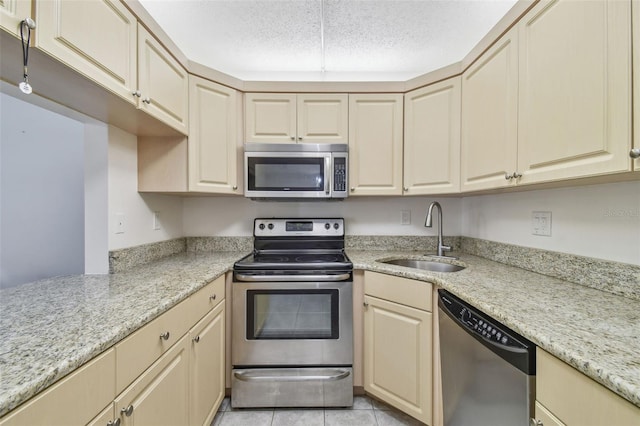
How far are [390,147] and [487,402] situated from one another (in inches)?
59.3

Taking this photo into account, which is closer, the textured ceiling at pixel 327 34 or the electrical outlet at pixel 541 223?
the electrical outlet at pixel 541 223

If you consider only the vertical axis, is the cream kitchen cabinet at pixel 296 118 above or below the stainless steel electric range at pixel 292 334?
above

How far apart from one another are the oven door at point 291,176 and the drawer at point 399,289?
0.66m

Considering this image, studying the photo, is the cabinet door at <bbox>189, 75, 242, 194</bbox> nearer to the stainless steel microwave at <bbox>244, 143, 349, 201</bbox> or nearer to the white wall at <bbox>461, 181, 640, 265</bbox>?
the stainless steel microwave at <bbox>244, 143, 349, 201</bbox>

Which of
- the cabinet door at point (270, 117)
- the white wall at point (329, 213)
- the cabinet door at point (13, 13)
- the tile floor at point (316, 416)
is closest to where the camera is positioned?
the cabinet door at point (13, 13)

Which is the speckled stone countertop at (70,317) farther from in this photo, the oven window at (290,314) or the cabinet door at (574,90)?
the cabinet door at (574,90)

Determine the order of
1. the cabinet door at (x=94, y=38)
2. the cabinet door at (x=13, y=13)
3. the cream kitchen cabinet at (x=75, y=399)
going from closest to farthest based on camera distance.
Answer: the cream kitchen cabinet at (x=75, y=399), the cabinet door at (x=13, y=13), the cabinet door at (x=94, y=38)

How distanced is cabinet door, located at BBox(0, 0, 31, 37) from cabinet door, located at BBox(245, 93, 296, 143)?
1.16 meters

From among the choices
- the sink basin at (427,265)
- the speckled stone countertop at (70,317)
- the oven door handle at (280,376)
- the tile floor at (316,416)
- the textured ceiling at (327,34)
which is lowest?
the tile floor at (316,416)

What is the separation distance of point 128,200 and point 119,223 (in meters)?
0.16

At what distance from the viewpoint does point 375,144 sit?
6.10ft

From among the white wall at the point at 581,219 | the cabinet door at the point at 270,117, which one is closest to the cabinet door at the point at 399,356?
the white wall at the point at 581,219

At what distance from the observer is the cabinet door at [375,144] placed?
184cm

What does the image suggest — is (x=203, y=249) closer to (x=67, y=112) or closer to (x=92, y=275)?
(x=92, y=275)
